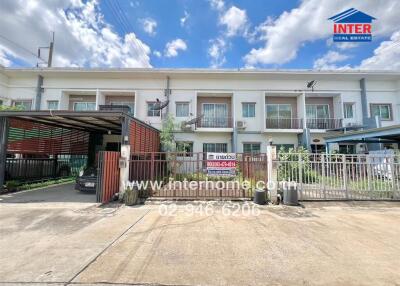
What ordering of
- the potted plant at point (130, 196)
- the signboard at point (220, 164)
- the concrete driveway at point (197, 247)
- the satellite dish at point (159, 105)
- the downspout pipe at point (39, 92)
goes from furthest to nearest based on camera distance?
the downspout pipe at point (39, 92) → the satellite dish at point (159, 105) → the signboard at point (220, 164) → the potted plant at point (130, 196) → the concrete driveway at point (197, 247)

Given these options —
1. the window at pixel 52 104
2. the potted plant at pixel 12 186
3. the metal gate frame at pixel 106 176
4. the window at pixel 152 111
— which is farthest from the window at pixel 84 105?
the metal gate frame at pixel 106 176

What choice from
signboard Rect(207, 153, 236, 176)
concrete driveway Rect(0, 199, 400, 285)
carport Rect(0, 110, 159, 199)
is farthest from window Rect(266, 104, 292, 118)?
concrete driveway Rect(0, 199, 400, 285)

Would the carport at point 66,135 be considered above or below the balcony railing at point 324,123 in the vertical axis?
below

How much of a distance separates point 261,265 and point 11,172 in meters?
13.1

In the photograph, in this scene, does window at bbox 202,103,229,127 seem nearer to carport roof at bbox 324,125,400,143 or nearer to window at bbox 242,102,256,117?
window at bbox 242,102,256,117

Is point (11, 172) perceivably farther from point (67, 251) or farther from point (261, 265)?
point (261, 265)

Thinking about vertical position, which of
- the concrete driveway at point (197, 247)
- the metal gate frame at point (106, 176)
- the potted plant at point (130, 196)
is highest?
the metal gate frame at point (106, 176)

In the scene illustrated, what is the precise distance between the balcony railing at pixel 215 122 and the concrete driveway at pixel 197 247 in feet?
35.5

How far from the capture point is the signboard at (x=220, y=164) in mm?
8336

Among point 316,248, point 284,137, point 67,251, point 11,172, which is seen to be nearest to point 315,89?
point 284,137

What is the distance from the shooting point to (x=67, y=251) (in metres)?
3.93

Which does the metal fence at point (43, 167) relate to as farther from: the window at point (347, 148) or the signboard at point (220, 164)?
the window at point (347, 148)

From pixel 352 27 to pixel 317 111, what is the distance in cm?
729

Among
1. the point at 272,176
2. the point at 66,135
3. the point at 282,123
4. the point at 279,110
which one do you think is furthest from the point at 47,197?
the point at 279,110
